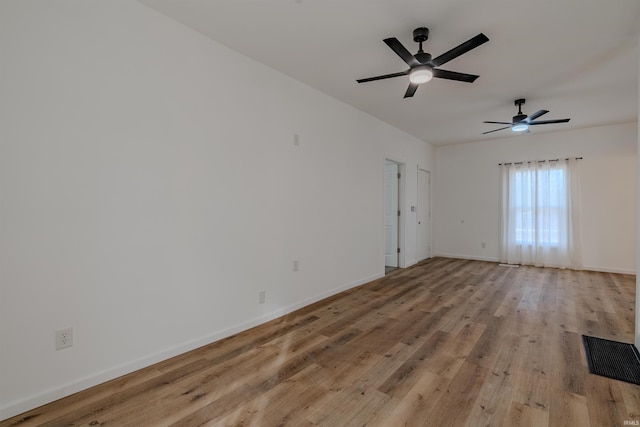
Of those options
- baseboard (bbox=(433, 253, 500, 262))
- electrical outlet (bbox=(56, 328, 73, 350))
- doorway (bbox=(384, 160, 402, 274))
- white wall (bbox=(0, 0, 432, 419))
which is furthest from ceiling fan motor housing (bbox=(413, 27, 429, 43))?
baseboard (bbox=(433, 253, 500, 262))

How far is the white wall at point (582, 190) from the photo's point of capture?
5594 mm

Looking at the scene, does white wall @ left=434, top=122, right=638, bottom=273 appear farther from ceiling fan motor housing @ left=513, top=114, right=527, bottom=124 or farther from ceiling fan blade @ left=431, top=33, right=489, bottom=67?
ceiling fan blade @ left=431, top=33, right=489, bottom=67

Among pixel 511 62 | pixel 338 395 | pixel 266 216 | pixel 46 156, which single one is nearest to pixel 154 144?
pixel 46 156

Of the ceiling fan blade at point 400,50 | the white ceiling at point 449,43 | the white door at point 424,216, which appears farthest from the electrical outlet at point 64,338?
the white door at point 424,216

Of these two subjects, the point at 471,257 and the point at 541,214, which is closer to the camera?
the point at 541,214

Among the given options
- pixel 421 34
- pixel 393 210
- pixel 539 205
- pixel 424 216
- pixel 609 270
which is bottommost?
pixel 609 270

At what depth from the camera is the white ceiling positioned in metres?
2.35

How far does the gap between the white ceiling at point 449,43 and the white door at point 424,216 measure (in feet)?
8.73

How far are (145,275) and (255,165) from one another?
1.44m

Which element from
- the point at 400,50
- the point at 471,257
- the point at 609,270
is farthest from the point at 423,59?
the point at 609,270

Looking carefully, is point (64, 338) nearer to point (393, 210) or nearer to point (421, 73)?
point (421, 73)

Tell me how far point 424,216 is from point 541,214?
2261 mm

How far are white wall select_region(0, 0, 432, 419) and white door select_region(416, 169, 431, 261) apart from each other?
4002 millimetres

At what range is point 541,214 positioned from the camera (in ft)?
20.5
